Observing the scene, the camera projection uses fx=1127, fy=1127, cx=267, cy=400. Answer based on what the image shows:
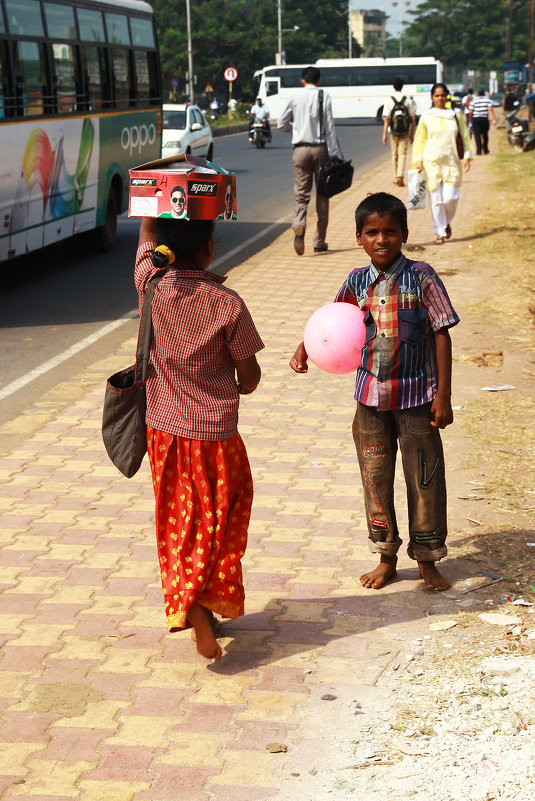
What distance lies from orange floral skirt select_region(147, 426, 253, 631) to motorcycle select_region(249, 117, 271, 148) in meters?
35.6

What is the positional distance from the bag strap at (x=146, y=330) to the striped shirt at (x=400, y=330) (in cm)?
86

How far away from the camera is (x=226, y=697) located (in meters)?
3.69

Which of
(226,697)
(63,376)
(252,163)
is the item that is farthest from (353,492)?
(252,163)

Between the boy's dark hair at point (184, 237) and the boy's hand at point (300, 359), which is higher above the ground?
the boy's dark hair at point (184, 237)

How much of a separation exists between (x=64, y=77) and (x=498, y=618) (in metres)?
10.2

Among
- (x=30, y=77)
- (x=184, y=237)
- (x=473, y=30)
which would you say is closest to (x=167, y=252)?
(x=184, y=237)

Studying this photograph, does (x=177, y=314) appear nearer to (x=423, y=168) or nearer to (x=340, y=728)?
(x=340, y=728)

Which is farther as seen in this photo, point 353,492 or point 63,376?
point 63,376

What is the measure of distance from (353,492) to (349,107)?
2426 inches

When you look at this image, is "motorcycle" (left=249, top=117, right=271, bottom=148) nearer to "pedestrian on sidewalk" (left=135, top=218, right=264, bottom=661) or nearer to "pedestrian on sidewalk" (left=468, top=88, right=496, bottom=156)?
"pedestrian on sidewalk" (left=468, top=88, right=496, bottom=156)

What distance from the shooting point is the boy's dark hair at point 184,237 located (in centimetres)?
364

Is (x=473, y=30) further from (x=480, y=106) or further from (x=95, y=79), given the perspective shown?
(x=95, y=79)

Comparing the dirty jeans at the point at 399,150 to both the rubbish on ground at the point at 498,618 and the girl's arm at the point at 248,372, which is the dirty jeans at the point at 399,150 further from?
the girl's arm at the point at 248,372

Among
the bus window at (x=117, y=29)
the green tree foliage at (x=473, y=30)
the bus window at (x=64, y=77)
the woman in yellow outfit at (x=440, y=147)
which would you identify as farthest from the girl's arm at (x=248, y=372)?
the green tree foliage at (x=473, y=30)
